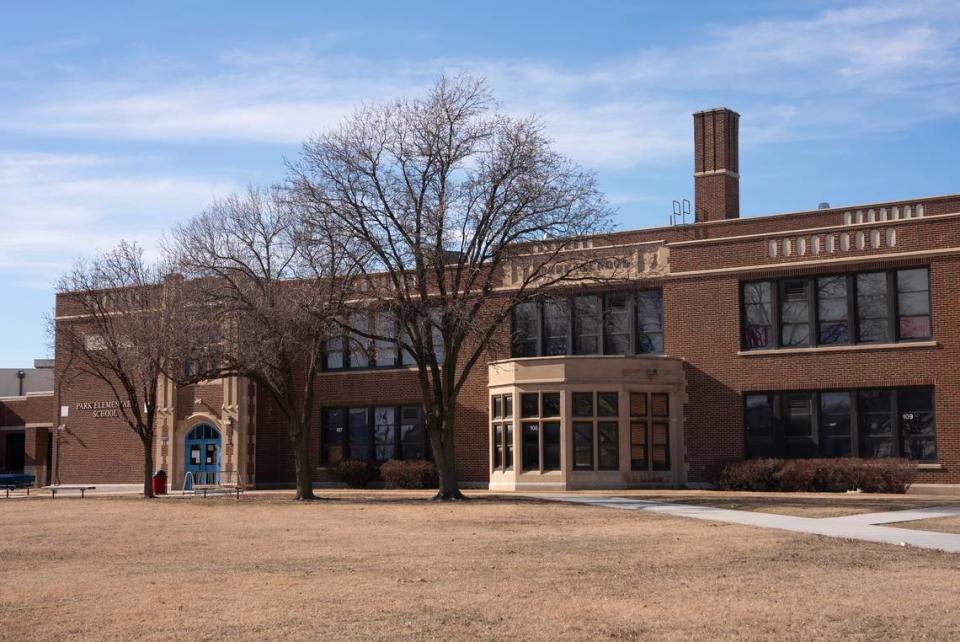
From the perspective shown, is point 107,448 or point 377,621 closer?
point 377,621

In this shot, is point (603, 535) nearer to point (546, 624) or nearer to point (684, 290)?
point (546, 624)

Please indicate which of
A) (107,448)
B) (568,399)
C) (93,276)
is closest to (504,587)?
(568,399)

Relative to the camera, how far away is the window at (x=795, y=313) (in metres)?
36.2

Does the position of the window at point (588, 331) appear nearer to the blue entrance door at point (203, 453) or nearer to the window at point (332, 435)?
the window at point (332, 435)

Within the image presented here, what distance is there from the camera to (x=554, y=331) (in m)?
40.6

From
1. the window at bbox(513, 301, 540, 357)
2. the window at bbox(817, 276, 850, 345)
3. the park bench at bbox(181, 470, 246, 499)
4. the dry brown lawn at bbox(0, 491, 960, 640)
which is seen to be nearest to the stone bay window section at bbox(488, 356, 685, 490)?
the window at bbox(513, 301, 540, 357)

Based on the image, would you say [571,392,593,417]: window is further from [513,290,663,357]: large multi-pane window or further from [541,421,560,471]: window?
[513,290,663,357]: large multi-pane window

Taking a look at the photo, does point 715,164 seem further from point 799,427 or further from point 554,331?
point 799,427

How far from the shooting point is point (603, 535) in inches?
802

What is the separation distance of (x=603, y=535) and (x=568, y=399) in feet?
55.6

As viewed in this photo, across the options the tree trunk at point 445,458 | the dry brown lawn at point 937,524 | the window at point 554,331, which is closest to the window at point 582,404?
the window at point 554,331

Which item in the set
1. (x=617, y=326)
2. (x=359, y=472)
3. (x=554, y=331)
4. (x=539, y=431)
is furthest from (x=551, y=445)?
(x=359, y=472)

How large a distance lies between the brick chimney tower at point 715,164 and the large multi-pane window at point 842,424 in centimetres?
898

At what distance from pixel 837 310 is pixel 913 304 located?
2.21 metres
